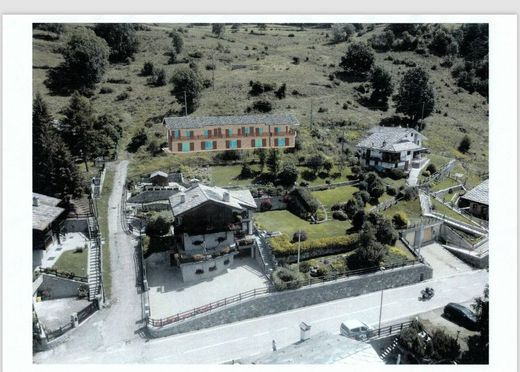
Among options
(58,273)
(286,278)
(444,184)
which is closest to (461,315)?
(286,278)

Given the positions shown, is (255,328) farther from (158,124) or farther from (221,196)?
(158,124)

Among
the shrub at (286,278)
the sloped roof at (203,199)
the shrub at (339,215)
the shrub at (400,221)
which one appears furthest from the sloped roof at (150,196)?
the shrub at (400,221)

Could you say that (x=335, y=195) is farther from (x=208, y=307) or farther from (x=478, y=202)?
(x=208, y=307)

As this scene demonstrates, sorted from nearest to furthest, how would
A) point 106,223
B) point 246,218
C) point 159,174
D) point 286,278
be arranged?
point 286,278
point 246,218
point 106,223
point 159,174

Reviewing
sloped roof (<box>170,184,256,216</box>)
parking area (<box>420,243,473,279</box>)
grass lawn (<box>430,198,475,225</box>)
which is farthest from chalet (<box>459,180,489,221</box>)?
sloped roof (<box>170,184,256,216</box>)

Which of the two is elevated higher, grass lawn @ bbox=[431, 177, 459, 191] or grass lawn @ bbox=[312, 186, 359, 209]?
grass lawn @ bbox=[431, 177, 459, 191]

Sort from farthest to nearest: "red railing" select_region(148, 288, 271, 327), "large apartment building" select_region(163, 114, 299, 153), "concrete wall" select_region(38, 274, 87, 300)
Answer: "large apartment building" select_region(163, 114, 299, 153), "concrete wall" select_region(38, 274, 87, 300), "red railing" select_region(148, 288, 271, 327)

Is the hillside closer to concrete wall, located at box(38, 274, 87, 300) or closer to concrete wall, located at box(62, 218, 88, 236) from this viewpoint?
concrete wall, located at box(62, 218, 88, 236)

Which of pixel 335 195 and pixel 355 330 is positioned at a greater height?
pixel 335 195
